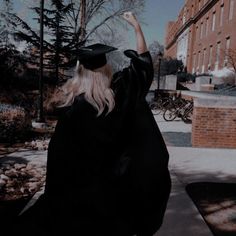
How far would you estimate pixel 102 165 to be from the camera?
98.0 inches

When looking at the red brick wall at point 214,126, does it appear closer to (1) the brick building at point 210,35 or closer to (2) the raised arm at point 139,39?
(2) the raised arm at point 139,39

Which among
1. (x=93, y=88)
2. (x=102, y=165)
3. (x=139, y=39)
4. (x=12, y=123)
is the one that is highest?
(x=139, y=39)

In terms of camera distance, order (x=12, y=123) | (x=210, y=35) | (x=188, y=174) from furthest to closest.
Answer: (x=210, y=35), (x=12, y=123), (x=188, y=174)

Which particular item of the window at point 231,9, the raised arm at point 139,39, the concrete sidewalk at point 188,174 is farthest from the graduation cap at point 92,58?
the window at point 231,9

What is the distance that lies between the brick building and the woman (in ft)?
97.0

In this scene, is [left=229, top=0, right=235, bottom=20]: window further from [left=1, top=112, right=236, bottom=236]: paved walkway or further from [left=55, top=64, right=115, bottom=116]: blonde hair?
[left=55, top=64, right=115, bottom=116]: blonde hair

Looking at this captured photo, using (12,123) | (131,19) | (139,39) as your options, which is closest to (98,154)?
(139,39)

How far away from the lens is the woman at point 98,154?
2.44 meters

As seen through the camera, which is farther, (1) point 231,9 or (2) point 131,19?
(1) point 231,9

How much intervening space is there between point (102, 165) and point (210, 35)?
40244 mm

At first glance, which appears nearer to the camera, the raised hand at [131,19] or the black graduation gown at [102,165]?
the black graduation gown at [102,165]

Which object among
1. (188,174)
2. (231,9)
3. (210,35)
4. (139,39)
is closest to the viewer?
(139,39)

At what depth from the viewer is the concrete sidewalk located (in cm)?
459

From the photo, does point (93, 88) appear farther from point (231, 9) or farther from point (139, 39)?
point (231, 9)
